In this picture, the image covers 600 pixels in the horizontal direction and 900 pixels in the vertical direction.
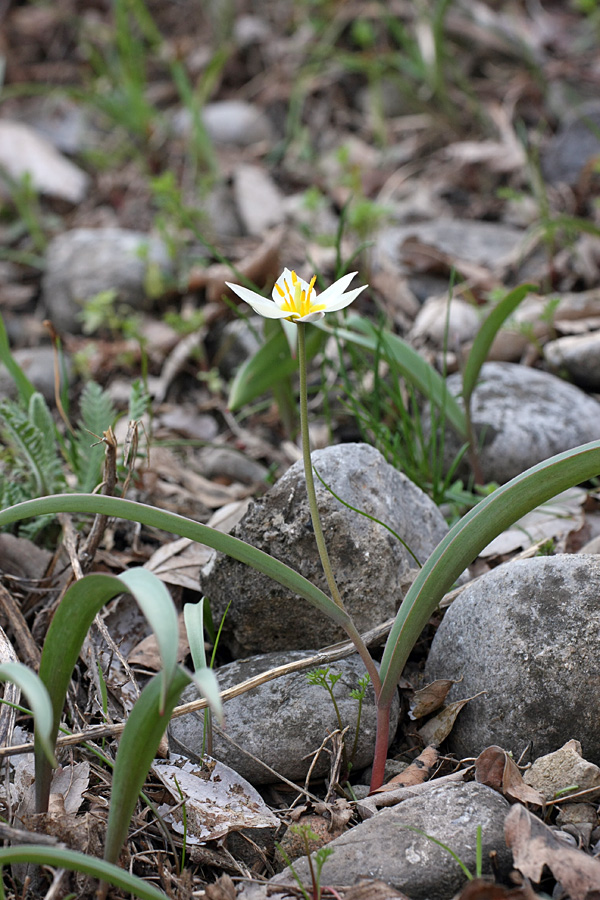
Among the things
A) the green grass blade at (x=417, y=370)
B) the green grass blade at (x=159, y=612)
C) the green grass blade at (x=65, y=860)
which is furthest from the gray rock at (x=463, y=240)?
the green grass blade at (x=65, y=860)

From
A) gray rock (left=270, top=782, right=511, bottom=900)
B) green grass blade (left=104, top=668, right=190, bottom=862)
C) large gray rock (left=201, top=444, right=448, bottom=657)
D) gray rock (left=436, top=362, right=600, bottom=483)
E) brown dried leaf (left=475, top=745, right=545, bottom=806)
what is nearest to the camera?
green grass blade (left=104, top=668, right=190, bottom=862)

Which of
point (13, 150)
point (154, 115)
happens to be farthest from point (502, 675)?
point (13, 150)

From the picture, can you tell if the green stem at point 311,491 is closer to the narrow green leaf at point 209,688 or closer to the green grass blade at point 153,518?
the green grass blade at point 153,518

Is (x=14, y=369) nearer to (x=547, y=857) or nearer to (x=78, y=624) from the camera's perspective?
(x=78, y=624)

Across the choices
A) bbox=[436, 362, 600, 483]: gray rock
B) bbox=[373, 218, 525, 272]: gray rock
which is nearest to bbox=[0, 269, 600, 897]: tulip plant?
bbox=[436, 362, 600, 483]: gray rock

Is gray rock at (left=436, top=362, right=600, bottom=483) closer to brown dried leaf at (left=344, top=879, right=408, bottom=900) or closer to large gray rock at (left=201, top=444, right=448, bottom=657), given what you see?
large gray rock at (left=201, top=444, right=448, bottom=657)

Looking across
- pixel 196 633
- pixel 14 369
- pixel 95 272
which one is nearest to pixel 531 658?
pixel 196 633

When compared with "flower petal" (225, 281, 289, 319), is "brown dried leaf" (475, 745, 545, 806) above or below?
below
